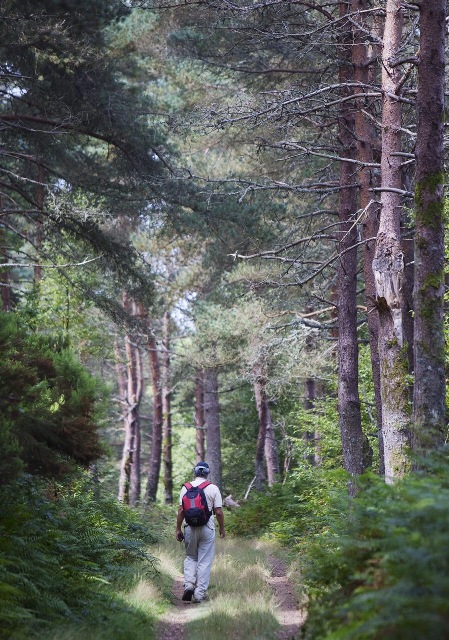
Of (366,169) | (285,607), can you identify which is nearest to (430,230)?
(285,607)

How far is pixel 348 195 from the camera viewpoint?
15.5 meters

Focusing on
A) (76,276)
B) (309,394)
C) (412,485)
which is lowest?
(412,485)

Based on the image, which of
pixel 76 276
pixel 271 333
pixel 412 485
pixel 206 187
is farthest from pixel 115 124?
pixel 412 485

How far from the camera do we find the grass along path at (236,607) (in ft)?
27.3

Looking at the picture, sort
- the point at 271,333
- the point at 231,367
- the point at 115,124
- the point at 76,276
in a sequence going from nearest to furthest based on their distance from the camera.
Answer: the point at 115,124
the point at 76,276
the point at 271,333
the point at 231,367

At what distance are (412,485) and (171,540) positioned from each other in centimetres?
1333

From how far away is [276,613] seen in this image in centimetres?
922

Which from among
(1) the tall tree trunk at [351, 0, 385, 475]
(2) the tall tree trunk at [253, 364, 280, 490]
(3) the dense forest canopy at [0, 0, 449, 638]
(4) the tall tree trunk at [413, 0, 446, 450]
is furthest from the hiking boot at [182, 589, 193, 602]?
(2) the tall tree trunk at [253, 364, 280, 490]

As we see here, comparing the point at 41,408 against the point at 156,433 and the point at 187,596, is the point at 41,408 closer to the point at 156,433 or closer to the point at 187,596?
the point at 187,596

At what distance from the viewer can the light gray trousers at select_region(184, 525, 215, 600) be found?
10.9m

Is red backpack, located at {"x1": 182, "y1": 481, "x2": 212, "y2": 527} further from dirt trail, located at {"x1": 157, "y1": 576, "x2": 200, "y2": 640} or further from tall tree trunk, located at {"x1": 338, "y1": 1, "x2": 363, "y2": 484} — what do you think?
tall tree trunk, located at {"x1": 338, "y1": 1, "x2": 363, "y2": 484}

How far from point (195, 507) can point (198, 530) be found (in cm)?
37

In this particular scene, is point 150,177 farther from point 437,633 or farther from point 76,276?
point 437,633

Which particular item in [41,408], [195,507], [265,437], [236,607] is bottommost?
[236,607]
